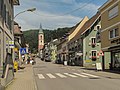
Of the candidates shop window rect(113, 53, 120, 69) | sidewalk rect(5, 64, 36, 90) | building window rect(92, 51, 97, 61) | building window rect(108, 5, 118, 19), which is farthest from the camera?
building window rect(92, 51, 97, 61)

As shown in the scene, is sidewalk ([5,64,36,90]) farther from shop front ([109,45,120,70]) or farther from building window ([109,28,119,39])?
building window ([109,28,119,39])

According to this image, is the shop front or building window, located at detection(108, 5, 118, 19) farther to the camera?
the shop front

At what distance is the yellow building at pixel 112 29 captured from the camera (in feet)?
109

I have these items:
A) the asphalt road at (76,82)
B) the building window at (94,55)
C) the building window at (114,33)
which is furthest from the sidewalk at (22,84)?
the building window at (94,55)

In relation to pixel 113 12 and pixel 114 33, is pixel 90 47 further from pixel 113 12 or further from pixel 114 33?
pixel 113 12

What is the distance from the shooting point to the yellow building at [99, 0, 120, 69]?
33153 mm

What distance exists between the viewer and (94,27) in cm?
5938

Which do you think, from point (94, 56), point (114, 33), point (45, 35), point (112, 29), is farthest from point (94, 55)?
point (45, 35)

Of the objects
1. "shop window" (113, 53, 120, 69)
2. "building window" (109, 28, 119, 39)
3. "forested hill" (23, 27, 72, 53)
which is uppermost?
"forested hill" (23, 27, 72, 53)

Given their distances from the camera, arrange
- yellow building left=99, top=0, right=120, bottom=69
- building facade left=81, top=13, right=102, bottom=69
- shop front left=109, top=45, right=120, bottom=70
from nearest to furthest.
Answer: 1. yellow building left=99, top=0, right=120, bottom=69
2. shop front left=109, top=45, right=120, bottom=70
3. building facade left=81, top=13, right=102, bottom=69

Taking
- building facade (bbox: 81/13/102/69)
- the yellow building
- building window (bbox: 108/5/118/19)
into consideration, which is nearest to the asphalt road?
the yellow building

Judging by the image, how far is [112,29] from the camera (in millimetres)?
35000

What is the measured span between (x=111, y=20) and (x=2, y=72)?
21.7 meters

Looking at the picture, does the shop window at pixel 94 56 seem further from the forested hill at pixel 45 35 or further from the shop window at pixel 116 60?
the forested hill at pixel 45 35
